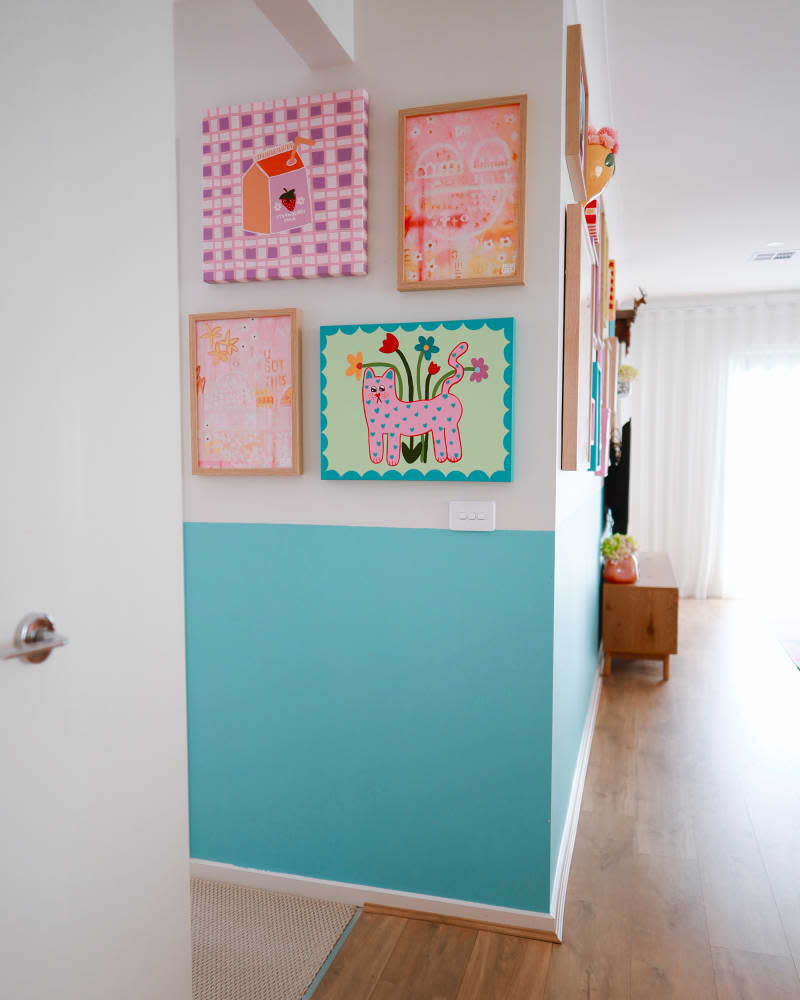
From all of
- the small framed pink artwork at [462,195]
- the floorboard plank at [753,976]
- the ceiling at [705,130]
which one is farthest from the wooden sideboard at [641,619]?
the small framed pink artwork at [462,195]

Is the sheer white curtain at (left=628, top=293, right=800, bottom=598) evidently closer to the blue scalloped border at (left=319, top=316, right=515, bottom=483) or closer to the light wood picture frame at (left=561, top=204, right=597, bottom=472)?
the light wood picture frame at (left=561, top=204, right=597, bottom=472)

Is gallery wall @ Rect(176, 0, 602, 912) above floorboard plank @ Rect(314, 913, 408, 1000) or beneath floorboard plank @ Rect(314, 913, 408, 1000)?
above

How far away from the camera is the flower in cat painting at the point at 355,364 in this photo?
1996 millimetres

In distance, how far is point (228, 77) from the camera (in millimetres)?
2094

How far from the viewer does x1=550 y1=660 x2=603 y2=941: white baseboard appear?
199cm

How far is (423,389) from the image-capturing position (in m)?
1.95

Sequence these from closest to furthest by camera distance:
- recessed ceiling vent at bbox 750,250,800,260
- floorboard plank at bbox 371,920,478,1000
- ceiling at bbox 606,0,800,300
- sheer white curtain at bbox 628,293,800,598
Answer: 1. floorboard plank at bbox 371,920,478,1000
2. ceiling at bbox 606,0,800,300
3. recessed ceiling vent at bbox 750,250,800,260
4. sheer white curtain at bbox 628,293,800,598

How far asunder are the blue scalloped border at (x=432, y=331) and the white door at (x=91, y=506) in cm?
79

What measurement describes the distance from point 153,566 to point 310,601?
0.93 metres

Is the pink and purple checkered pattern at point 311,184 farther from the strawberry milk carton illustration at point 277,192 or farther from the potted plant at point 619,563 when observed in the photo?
the potted plant at point 619,563

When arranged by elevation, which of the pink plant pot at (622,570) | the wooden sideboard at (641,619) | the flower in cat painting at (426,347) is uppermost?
the flower in cat painting at (426,347)

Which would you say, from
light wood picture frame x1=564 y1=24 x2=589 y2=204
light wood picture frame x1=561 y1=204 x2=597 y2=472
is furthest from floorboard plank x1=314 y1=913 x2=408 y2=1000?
light wood picture frame x1=564 y1=24 x2=589 y2=204

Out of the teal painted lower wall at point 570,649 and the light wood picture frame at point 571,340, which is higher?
the light wood picture frame at point 571,340

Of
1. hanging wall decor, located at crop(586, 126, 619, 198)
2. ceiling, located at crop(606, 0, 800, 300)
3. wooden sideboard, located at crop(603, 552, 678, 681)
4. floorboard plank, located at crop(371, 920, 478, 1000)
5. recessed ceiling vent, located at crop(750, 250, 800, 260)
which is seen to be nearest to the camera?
floorboard plank, located at crop(371, 920, 478, 1000)
